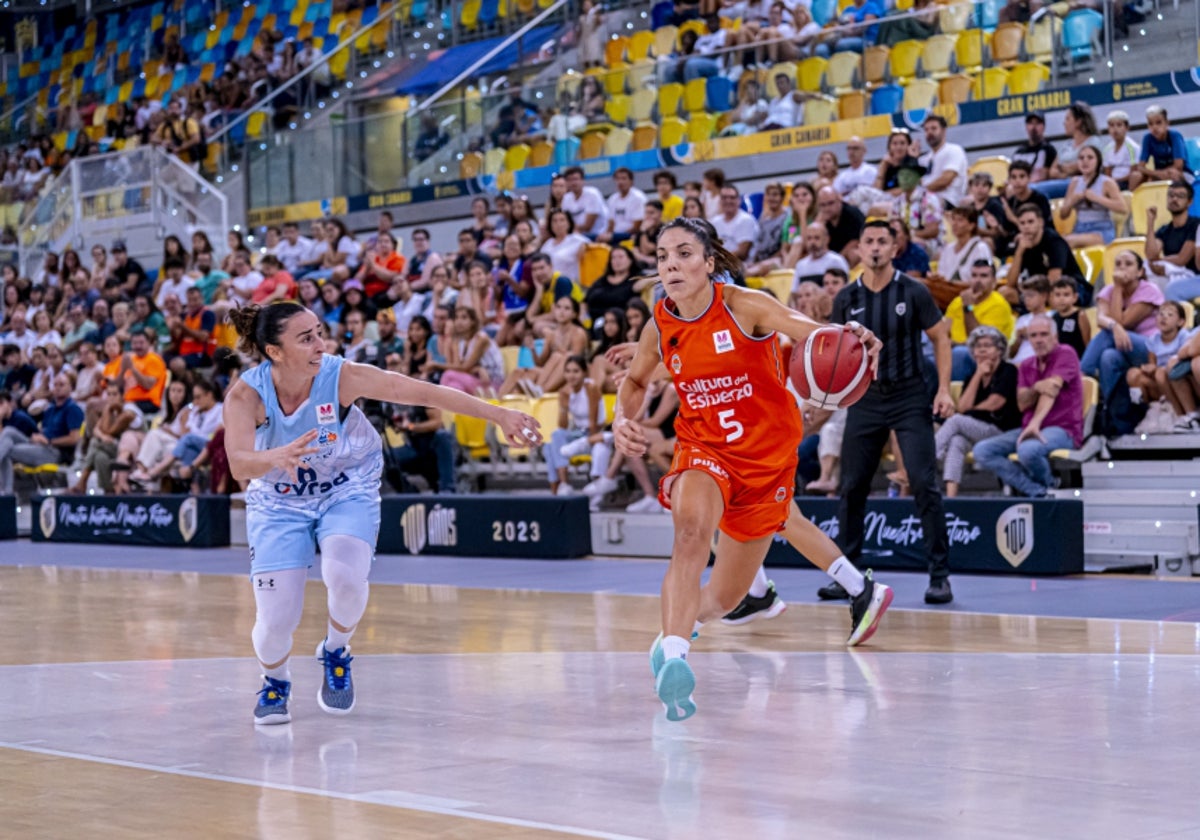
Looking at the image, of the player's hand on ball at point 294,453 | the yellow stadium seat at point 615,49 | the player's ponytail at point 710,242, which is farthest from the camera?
the yellow stadium seat at point 615,49

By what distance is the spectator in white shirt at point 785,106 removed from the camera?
701 inches

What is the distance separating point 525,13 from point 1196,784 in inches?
771

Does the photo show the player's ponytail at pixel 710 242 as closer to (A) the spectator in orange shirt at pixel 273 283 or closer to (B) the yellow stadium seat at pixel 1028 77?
(B) the yellow stadium seat at pixel 1028 77

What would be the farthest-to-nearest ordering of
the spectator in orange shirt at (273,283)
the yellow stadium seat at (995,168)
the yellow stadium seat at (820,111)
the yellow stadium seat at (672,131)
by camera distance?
the spectator in orange shirt at (273,283), the yellow stadium seat at (672,131), the yellow stadium seat at (820,111), the yellow stadium seat at (995,168)

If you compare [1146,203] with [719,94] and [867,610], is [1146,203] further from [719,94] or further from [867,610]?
[867,610]

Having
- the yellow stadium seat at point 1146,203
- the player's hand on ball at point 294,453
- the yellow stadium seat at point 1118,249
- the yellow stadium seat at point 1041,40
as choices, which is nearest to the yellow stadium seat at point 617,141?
the yellow stadium seat at point 1041,40

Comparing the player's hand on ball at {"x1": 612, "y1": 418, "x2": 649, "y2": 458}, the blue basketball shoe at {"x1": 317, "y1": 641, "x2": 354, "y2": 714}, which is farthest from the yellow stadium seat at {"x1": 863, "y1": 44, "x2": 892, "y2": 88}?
the blue basketball shoe at {"x1": 317, "y1": 641, "x2": 354, "y2": 714}

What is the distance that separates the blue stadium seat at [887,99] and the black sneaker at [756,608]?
31.2ft

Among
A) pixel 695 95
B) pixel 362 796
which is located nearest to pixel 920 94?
pixel 695 95

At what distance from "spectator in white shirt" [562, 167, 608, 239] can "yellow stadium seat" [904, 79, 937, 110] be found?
346 cm

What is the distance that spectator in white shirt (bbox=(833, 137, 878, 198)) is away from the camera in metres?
15.4

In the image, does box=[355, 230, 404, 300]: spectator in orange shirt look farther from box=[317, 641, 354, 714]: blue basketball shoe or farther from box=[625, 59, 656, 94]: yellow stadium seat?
box=[317, 641, 354, 714]: blue basketball shoe

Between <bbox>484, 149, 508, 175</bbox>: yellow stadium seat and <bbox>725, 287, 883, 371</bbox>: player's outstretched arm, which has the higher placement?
<bbox>484, 149, 508, 175</bbox>: yellow stadium seat

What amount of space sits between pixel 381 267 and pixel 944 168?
6.98 m
